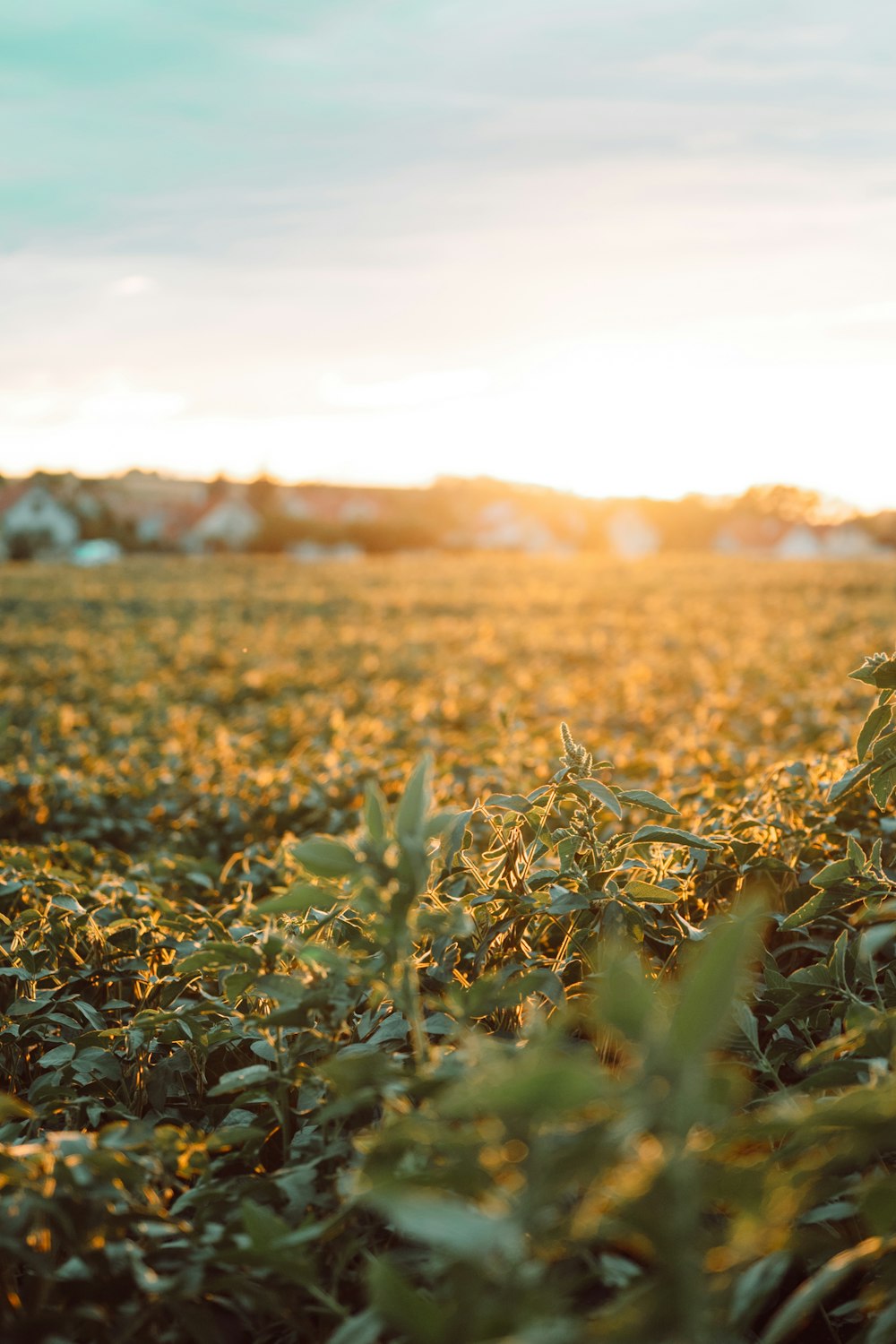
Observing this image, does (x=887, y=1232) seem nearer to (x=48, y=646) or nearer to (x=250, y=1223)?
(x=250, y=1223)

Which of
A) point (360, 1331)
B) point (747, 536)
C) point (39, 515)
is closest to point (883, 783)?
point (360, 1331)

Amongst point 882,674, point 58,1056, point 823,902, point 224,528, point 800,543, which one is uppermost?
point 224,528

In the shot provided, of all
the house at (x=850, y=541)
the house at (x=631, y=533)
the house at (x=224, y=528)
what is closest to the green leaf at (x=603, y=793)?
the house at (x=224, y=528)

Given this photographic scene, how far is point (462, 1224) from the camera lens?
0.79 m

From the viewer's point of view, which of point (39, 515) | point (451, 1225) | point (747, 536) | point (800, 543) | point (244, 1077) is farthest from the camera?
point (747, 536)

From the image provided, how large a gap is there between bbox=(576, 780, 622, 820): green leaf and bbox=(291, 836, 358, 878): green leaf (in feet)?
1.70

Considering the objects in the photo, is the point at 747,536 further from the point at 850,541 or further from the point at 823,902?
the point at 823,902

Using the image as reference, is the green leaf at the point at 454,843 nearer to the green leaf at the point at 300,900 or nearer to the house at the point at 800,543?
the green leaf at the point at 300,900

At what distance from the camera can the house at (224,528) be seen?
56375 millimetres

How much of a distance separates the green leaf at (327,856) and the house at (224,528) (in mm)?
55966

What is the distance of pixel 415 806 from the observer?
125 cm

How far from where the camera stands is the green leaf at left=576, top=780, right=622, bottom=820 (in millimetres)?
1646

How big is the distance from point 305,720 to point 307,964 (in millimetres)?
5684

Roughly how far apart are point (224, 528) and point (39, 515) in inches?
402
